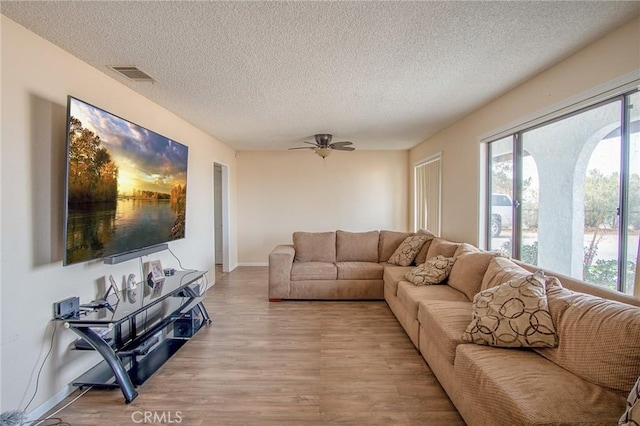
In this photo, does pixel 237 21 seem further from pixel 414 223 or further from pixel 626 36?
pixel 414 223

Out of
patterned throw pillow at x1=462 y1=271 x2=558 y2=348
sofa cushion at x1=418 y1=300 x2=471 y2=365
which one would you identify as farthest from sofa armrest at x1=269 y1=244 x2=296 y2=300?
patterned throw pillow at x1=462 y1=271 x2=558 y2=348

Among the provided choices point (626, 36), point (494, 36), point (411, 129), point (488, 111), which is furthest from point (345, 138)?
point (626, 36)

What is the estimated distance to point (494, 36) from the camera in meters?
1.93

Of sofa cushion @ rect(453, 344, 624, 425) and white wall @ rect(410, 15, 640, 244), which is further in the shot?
white wall @ rect(410, 15, 640, 244)

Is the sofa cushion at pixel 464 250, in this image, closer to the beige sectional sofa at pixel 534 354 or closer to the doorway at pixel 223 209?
the beige sectional sofa at pixel 534 354

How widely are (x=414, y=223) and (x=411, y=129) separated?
2.23 metres

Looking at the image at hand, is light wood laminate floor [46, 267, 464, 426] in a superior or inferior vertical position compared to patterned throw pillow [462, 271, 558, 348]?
inferior

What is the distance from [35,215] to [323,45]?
220cm

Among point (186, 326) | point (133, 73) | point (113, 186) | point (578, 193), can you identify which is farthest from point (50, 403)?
point (578, 193)

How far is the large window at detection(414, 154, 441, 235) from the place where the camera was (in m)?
4.89

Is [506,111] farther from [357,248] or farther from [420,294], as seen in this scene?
[357,248]

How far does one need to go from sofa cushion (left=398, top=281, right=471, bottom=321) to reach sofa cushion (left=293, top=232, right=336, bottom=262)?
1645mm

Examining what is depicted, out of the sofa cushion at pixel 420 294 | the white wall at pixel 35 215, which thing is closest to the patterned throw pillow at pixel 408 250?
the sofa cushion at pixel 420 294

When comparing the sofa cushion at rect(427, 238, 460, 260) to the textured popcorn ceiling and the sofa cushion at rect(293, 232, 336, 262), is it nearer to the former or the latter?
the sofa cushion at rect(293, 232, 336, 262)
